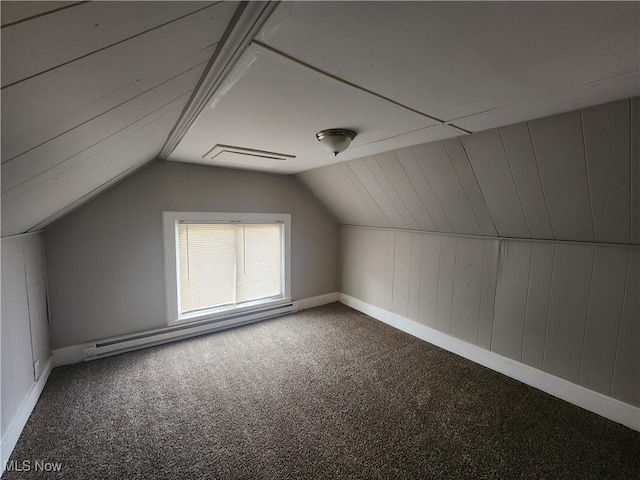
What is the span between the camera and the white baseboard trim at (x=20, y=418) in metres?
1.57

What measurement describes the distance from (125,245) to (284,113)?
7.43 feet

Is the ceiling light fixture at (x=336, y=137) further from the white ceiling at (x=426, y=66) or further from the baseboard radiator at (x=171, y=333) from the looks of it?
the baseboard radiator at (x=171, y=333)

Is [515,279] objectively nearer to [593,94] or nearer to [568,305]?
[568,305]

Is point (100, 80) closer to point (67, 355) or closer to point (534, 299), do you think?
point (67, 355)

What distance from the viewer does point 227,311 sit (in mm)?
3439

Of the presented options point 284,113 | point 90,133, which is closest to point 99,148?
point 90,133

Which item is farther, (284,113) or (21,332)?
(21,332)

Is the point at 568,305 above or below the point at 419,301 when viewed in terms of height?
above

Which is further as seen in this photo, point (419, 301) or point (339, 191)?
point (339, 191)

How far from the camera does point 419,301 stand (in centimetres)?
329

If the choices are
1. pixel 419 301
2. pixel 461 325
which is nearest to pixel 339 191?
pixel 419 301

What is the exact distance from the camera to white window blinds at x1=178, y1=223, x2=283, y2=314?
10.5 ft

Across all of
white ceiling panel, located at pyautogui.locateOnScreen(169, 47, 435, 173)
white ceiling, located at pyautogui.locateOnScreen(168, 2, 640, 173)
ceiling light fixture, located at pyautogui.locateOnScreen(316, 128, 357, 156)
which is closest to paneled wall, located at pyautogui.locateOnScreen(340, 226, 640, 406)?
white ceiling, located at pyautogui.locateOnScreen(168, 2, 640, 173)

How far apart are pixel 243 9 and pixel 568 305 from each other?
2871 millimetres
